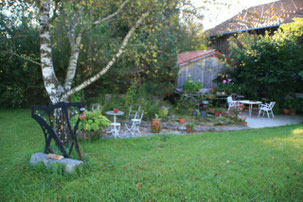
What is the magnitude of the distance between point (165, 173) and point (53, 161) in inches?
76.2

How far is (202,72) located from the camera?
1226 centimetres

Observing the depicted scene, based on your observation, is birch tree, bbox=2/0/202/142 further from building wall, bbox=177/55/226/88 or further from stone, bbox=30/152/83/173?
building wall, bbox=177/55/226/88

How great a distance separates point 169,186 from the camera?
3.01 m

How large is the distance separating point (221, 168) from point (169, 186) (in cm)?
122

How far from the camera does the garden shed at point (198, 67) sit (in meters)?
11.0

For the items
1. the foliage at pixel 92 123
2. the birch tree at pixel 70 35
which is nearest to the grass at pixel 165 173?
the foliage at pixel 92 123

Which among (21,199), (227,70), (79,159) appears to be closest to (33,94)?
(79,159)

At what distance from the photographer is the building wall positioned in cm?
1106

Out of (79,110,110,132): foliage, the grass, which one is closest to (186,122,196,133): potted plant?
the grass

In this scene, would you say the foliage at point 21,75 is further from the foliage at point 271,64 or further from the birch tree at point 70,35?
the foliage at point 271,64

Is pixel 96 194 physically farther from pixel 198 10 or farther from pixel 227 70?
pixel 227 70

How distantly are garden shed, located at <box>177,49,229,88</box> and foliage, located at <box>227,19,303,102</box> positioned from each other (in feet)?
3.34

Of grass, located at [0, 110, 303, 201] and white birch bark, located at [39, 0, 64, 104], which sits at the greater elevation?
white birch bark, located at [39, 0, 64, 104]

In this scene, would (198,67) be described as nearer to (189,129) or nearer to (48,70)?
(189,129)
